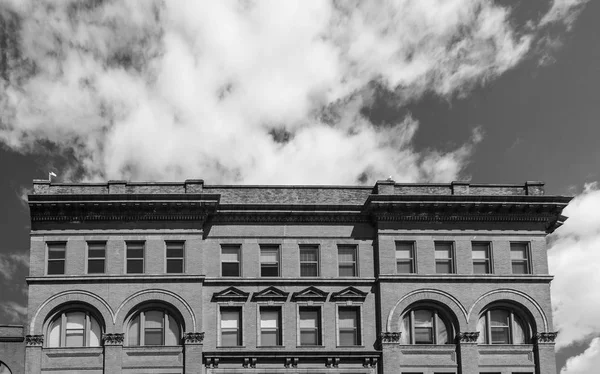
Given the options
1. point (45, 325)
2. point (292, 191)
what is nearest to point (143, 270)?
point (45, 325)

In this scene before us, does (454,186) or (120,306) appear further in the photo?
(454,186)

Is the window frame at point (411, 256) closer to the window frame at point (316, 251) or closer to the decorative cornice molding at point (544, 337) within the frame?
the window frame at point (316, 251)

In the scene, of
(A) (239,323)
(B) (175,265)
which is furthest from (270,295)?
(B) (175,265)

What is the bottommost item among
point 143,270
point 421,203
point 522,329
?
point 522,329

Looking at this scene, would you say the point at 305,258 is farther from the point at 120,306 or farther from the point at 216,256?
the point at 120,306

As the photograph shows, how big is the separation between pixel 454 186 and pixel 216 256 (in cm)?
1330

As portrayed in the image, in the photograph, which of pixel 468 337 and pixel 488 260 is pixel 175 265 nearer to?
pixel 468 337

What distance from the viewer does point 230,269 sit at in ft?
173

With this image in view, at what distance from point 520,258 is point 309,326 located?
1183 cm

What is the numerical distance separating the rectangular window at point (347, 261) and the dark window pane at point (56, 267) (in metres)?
14.4

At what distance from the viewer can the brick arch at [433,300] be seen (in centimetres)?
5175

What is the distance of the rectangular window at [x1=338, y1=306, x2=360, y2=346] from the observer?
52.1m

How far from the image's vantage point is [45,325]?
50.7 meters

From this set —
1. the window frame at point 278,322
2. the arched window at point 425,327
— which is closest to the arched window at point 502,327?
the arched window at point 425,327
